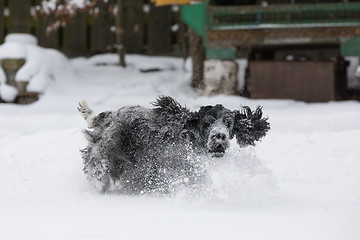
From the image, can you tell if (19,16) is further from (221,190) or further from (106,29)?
(221,190)

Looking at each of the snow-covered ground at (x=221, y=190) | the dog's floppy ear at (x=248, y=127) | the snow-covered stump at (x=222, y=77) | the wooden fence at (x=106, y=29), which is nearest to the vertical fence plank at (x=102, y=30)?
the wooden fence at (x=106, y=29)

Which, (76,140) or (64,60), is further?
(64,60)

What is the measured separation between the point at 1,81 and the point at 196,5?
4164mm

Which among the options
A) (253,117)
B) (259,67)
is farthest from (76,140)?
(259,67)

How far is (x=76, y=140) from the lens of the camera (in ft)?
24.8

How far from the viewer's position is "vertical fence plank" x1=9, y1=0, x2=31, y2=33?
49.4 ft

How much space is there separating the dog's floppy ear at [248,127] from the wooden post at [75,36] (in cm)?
1022

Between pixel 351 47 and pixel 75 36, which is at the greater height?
pixel 75 36

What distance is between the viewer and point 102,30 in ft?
49.3

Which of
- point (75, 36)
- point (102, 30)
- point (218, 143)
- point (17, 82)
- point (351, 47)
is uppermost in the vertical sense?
point (102, 30)

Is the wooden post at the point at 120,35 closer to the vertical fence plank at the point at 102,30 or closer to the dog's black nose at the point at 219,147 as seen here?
the vertical fence plank at the point at 102,30

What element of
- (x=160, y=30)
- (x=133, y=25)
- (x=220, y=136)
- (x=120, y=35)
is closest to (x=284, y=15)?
(x=120, y=35)

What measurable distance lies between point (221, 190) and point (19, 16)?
11754 millimetres

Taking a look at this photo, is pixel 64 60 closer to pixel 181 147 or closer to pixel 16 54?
pixel 16 54
